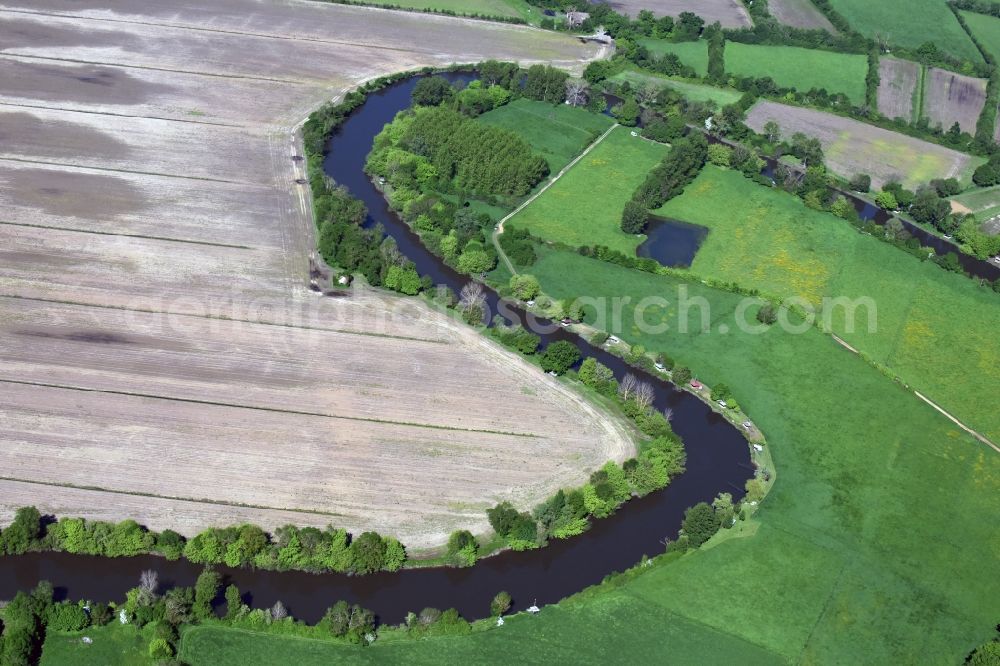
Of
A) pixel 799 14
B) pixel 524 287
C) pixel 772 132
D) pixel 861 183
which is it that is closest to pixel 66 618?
pixel 524 287

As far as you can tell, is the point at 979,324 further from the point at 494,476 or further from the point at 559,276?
the point at 494,476

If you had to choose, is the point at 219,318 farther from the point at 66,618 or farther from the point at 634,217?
the point at 634,217

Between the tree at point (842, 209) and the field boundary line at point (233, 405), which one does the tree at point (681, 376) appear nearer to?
the field boundary line at point (233, 405)

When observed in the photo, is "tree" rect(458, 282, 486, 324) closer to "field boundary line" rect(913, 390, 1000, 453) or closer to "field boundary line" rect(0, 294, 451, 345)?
"field boundary line" rect(0, 294, 451, 345)

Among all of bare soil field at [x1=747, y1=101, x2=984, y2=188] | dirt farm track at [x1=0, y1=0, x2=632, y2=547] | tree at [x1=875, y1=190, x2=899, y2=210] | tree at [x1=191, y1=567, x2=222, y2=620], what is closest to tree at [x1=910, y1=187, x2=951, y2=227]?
tree at [x1=875, y1=190, x2=899, y2=210]

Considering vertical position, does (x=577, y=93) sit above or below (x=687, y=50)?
below

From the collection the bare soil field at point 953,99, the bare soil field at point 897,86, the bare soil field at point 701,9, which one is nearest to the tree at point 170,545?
the bare soil field at point 897,86

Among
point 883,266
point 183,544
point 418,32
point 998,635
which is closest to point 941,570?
point 998,635
